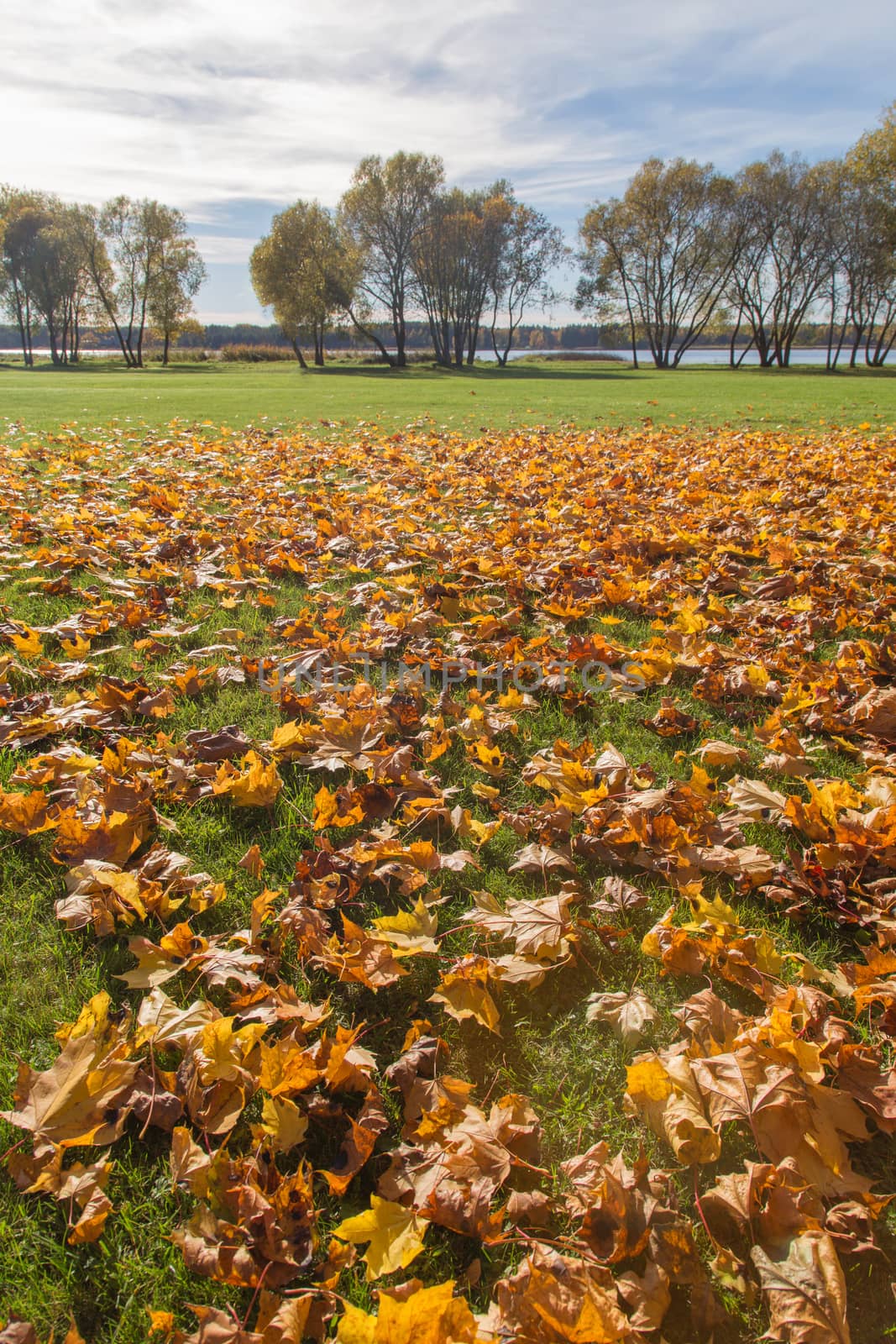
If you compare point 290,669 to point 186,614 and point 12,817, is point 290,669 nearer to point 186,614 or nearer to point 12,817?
point 186,614

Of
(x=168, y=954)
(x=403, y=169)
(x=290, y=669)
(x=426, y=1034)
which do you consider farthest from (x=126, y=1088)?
(x=403, y=169)

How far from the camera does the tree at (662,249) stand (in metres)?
54.0

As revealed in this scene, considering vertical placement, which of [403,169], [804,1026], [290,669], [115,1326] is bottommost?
[115,1326]

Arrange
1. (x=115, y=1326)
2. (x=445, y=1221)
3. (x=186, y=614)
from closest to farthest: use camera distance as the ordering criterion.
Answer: (x=115, y=1326) → (x=445, y=1221) → (x=186, y=614)

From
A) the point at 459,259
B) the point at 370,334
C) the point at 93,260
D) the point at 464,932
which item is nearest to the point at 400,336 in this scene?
the point at 370,334

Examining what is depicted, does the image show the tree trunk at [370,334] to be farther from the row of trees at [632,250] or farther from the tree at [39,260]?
the tree at [39,260]

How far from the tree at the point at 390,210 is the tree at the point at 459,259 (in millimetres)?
1295

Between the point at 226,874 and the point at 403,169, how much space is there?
6371cm

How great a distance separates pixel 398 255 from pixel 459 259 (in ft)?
27.0

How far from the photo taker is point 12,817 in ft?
7.60

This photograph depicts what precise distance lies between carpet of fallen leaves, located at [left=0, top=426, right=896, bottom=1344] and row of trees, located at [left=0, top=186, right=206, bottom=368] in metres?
69.0

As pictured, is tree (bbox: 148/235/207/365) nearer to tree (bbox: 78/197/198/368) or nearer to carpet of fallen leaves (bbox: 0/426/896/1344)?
tree (bbox: 78/197/198/368)

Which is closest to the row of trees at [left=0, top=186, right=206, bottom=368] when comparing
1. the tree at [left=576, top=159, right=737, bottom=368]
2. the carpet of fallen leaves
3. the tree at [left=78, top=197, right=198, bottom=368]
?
the tree at [left=78, top=197, right=198, bottom=368]

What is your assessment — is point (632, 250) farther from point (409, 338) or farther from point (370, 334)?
point (409, 338)
